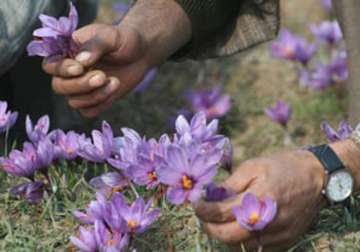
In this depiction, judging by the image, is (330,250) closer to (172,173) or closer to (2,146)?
(172,173)

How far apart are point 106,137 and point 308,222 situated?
1.52 feet

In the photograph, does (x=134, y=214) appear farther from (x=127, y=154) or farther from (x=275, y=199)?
(x=275, y=199)

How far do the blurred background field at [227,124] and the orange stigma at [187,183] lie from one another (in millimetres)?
219

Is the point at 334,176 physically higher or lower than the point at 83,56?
lower

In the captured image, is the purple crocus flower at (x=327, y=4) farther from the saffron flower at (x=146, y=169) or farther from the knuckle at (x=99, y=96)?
the saffron flower at (x=146, y=169)

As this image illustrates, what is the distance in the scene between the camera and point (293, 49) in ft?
11.6

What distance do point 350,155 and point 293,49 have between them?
168 cm

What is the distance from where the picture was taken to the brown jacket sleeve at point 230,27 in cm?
267

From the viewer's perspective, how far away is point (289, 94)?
3.76 m

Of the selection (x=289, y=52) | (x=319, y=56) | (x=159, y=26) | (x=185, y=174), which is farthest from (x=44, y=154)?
(x=319, y=56)

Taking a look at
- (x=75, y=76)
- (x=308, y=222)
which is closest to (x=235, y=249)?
(x=308, y=222)

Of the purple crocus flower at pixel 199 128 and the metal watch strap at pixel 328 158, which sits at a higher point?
the purple crocus flower at pixel 199 128

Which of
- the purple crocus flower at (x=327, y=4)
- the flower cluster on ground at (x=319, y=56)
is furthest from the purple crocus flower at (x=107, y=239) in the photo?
the purple crocus flower at (x=327, y=4)

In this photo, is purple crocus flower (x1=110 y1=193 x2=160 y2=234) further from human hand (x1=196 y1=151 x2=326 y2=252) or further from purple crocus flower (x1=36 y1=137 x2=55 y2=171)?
purple crocus flower (x1=36 y1=137 x2=55 y2=171)
